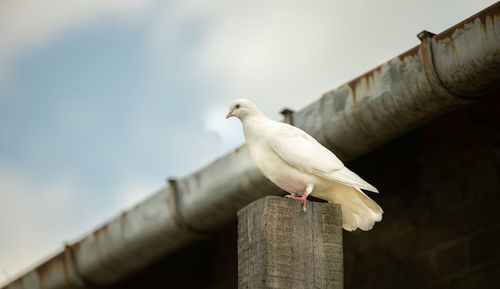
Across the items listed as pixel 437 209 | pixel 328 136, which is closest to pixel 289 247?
pixel 328 136

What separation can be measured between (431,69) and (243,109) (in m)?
1.09

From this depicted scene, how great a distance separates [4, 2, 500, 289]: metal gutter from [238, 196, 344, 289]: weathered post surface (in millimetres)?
1659

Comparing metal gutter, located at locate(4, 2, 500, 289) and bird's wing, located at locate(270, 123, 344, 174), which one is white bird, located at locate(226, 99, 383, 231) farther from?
metal gutter, located at locate(4, 2, 500, 289)

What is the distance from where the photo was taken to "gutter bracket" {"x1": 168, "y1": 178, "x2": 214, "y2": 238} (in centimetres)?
528

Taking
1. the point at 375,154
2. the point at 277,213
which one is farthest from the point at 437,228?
the point at 277,213

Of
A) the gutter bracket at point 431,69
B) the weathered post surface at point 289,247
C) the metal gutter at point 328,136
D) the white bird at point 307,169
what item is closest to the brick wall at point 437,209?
the metal gutter at point 328,136

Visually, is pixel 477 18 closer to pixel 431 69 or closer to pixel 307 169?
pixel 431 69

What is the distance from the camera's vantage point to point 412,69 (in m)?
3.94

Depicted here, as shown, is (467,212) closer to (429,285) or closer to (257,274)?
(429,285)

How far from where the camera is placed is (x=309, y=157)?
123 inches

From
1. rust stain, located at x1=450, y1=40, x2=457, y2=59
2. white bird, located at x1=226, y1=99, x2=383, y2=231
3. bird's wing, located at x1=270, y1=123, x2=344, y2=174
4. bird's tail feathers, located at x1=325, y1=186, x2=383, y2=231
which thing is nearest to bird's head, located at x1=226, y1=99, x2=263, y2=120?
white bird, located at x1=226, y1=99, x2=383, y2=231

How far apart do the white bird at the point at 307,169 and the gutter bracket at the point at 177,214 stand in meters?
1.93

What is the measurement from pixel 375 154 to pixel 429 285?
1.24m

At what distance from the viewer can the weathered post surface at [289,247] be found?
2258 millimetres
